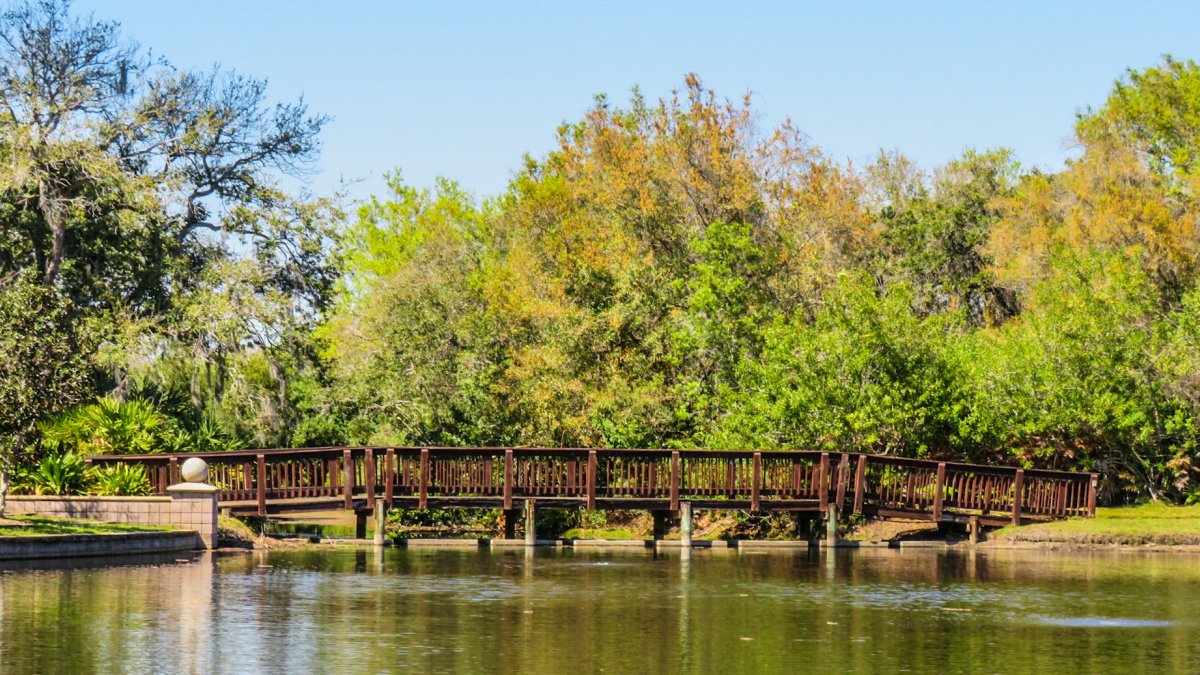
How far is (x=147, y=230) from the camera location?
42156 mm

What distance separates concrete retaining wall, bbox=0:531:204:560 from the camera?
25797mm

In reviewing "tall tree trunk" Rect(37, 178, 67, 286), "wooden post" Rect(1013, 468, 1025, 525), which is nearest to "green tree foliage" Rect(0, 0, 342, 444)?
"tall tree trunk" Rect(37, 178, 67, 286)

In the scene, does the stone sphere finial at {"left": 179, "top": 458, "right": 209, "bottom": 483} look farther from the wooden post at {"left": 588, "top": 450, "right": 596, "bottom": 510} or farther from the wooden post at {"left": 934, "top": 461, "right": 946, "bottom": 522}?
the wooden post at {"left": 934, "top": 461, "right": 946, "bottom": 522}

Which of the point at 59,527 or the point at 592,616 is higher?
the point at 59,527

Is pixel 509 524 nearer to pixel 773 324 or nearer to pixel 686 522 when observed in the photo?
pixel 686 522

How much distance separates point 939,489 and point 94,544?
17.3 m

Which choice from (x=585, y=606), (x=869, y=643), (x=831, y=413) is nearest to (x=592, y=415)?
(x=831, y=413)

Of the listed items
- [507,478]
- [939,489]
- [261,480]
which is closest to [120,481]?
[261,480]

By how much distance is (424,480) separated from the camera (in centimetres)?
3250

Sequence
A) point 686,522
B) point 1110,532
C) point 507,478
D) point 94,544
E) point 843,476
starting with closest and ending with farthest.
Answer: point 94,544 < point 507,478 < point 686,522 < point 843,476 < point 1110,532

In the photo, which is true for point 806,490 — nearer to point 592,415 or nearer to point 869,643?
point 592,415

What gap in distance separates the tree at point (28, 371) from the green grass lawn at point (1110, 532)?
19690 mm

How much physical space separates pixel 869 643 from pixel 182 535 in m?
16.2

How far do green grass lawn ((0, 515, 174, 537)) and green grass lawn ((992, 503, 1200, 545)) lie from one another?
706 inches
